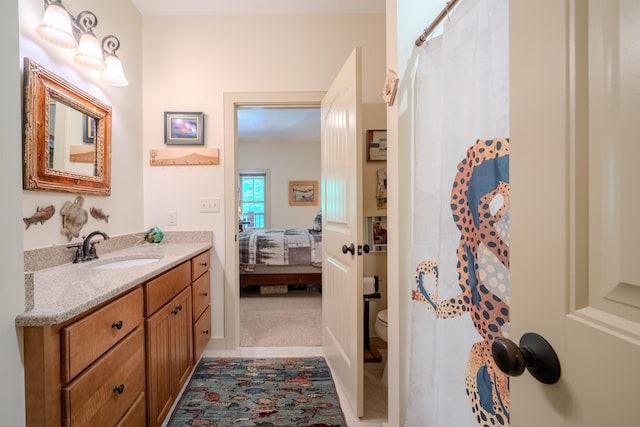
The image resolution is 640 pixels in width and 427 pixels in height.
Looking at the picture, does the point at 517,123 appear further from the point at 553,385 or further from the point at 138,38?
the point at 138,38

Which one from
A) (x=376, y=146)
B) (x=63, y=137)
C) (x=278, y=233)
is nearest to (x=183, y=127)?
(x=63, y=137)

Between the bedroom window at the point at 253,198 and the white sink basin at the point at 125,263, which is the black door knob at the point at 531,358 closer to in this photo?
the white sink basin at the point at 125,263

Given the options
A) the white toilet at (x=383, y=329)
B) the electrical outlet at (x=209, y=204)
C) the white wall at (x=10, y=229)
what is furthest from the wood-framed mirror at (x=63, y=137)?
the white toilet at (x=383, y=329)

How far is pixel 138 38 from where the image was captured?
220 centimetres

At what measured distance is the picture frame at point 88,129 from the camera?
1.65 m

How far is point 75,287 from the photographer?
3.27 ft

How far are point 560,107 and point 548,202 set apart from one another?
0.14 metres

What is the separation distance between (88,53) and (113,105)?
44 centimetres

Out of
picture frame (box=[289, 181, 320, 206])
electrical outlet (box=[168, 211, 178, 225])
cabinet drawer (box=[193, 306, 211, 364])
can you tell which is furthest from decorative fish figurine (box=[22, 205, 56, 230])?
picture frame (box=[289, 181, 320, 206])

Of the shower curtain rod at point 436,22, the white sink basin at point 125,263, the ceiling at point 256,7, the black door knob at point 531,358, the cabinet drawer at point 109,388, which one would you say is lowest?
the cabinet drawer at point 109,388

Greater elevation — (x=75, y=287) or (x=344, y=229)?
(x=344, y=229)

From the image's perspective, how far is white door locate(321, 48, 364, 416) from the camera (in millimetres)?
1500

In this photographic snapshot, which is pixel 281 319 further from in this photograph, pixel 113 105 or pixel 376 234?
pixel 113 105

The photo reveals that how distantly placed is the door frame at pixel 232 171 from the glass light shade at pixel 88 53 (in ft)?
2.80
